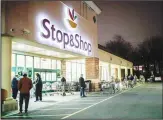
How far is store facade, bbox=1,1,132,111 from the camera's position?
14930 millimetres

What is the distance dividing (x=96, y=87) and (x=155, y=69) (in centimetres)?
6465

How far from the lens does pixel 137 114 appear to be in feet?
42.4

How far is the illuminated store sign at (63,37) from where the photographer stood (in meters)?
19.2

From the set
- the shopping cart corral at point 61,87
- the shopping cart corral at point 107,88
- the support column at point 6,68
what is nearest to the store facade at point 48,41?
the support column at point 6,68

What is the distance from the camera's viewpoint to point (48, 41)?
19.5 metres

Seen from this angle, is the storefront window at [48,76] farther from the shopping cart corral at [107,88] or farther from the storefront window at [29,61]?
the shopping cart corral at [107,88]

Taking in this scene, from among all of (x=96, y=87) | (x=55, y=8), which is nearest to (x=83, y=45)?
(x=96, y=87)

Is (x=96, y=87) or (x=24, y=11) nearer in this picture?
(x=24, y=11)

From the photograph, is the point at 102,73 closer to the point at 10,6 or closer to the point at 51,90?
the point at 51,90

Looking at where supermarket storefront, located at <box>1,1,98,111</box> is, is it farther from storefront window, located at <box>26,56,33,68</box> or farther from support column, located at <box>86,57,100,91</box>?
support column, located at <box>86,57,100,91</box>

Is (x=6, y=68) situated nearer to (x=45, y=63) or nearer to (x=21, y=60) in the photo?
(x=21, y=60)

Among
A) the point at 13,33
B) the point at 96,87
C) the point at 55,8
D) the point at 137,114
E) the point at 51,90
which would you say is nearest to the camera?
the point at 137,114

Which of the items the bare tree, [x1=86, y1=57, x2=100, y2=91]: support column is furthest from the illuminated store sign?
the bare tree

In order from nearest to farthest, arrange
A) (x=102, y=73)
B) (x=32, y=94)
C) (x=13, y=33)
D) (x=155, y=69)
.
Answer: (x=13, y=33)
(x=32, y=94)
(x=102, y=73)
(x=155, y=69)
